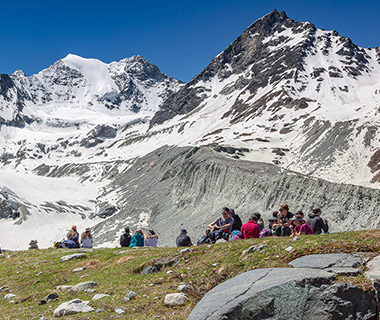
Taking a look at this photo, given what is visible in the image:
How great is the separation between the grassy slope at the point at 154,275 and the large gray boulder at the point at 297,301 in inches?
18.0

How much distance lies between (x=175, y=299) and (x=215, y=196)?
64.9 metres

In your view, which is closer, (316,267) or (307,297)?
(307,297)

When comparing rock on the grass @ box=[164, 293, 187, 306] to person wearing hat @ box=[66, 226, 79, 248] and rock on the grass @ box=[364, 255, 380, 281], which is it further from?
person wearing hat @ box=[66, 226, 79, 248]

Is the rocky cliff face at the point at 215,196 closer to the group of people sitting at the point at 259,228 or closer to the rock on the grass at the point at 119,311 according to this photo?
the group of people sitting at the point at 259,228

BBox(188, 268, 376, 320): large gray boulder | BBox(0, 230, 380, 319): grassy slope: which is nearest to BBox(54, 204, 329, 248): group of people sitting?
BBox(0, 230, 380, 319): grassy slope

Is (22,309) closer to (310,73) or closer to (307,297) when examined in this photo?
(307,297)

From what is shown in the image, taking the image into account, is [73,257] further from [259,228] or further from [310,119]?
[310,119]

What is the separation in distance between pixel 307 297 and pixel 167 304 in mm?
3998

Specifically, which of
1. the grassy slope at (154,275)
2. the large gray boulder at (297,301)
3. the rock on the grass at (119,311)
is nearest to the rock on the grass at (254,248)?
the grassy slope at (154,275)

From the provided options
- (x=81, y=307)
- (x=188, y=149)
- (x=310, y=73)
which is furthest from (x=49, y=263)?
(x=310, y=73)

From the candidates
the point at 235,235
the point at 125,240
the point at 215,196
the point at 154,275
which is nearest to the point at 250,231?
the point at 235,235

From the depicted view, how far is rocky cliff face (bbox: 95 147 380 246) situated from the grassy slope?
35.8 meters

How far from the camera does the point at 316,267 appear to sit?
7.62m

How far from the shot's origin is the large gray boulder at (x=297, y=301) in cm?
623
